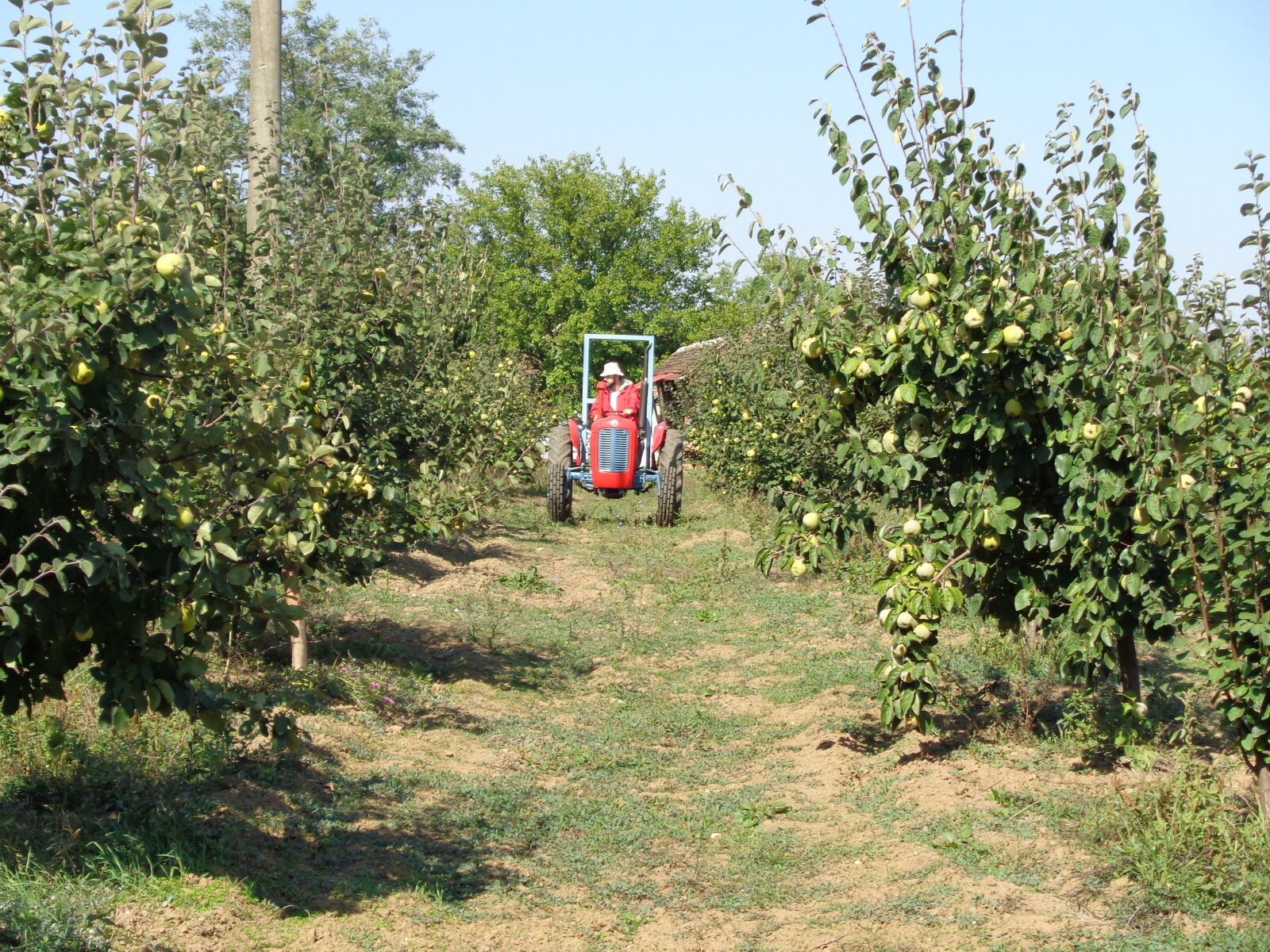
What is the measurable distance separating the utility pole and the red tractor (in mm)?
7719

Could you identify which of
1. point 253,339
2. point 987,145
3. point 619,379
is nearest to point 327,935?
point 253,339

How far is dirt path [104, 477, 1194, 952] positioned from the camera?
418cm

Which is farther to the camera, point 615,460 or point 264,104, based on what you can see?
point 615,460

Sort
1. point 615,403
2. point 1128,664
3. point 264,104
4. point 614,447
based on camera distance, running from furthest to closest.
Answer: point 615,403, point 614,447, point 264,104, point 1128,664

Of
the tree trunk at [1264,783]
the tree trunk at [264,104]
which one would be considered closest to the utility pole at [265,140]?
the tree trunk at [264,104]

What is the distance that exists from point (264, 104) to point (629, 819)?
18.1 feet

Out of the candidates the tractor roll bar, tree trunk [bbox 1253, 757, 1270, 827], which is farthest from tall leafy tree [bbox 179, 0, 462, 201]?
tree trunk [bbox 1253, 757, 1270, 827]

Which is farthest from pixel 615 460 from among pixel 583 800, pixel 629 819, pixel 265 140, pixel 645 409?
pixel 629 819

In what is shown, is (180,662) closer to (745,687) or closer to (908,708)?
(908,708)

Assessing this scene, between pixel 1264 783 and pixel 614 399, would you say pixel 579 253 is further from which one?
pixel 1264 783

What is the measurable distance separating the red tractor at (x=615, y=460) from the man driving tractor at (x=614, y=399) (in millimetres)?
41

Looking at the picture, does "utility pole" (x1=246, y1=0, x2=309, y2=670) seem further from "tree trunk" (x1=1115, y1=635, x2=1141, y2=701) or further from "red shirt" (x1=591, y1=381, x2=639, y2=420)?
"red shirt" (x1=591, y1=381, x2=639, y2=420)

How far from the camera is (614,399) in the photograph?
1608 centimetres

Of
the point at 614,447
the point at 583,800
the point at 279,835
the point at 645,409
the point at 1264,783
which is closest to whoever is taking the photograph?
the point at 1264,783
